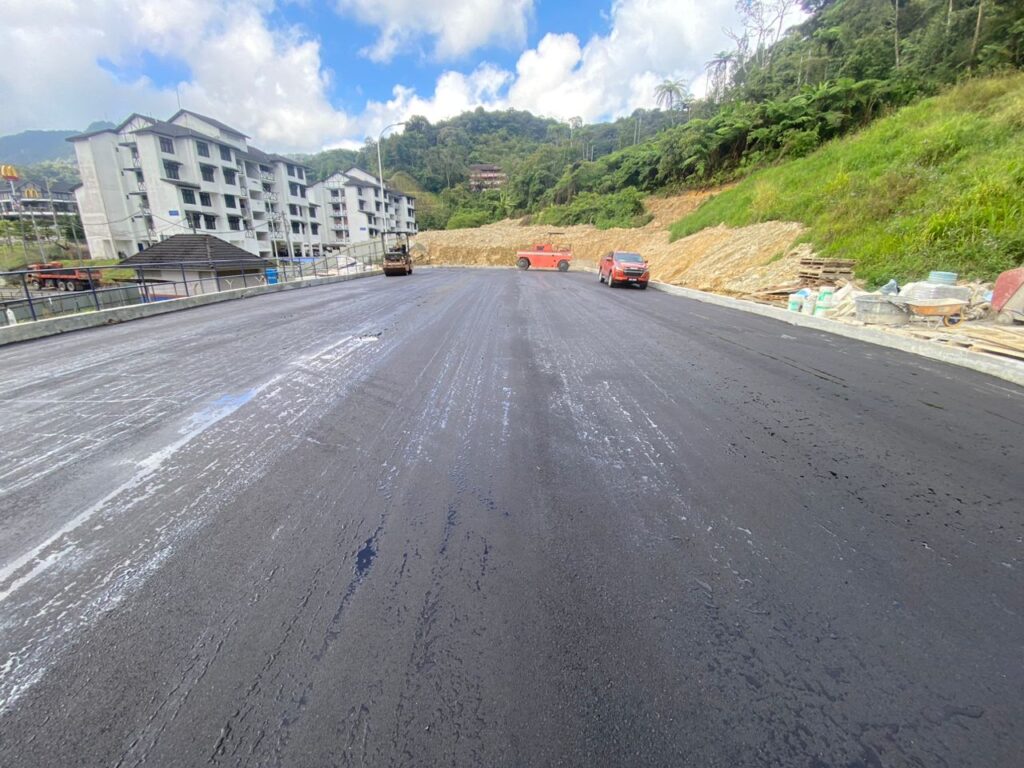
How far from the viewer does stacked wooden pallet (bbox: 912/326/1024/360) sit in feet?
20.3

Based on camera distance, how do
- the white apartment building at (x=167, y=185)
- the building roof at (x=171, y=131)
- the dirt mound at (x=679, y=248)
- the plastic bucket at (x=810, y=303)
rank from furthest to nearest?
the white apartment building at (x=167, y=185)
the building roof at (x=171, y=131)
the dirt mound at (x=679, y=248)
the plastic bucket at (x=810, y=303)

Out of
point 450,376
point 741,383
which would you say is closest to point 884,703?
point 741,383

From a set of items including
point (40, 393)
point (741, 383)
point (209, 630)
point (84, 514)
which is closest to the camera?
point (209, 630)

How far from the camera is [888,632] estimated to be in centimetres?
188

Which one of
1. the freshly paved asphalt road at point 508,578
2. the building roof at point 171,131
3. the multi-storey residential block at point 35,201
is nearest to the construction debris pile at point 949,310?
the freshly paved asphalt road at point 508,578

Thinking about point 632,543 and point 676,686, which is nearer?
point 676,686

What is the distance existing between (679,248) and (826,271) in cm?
1241

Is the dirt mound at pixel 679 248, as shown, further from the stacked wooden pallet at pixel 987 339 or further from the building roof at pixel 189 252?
the building roof at pixel 189 252

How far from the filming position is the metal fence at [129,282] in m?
10.6

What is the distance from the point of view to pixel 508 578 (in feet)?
7.13

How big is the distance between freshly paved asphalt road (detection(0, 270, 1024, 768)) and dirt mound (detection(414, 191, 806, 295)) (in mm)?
11609

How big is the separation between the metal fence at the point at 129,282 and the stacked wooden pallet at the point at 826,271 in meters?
17.0

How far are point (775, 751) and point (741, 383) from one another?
14.9 ft

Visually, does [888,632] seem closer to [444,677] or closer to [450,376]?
[444,677]
